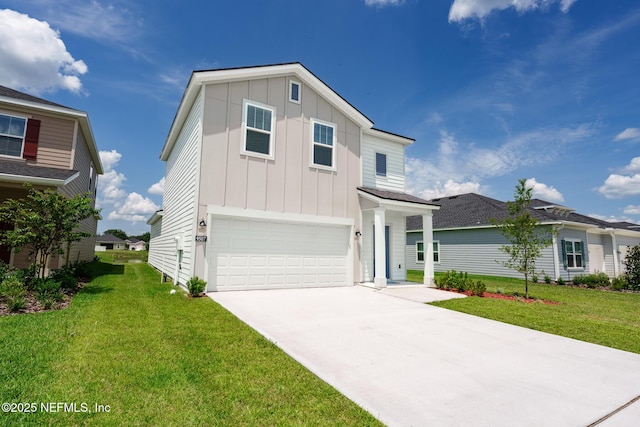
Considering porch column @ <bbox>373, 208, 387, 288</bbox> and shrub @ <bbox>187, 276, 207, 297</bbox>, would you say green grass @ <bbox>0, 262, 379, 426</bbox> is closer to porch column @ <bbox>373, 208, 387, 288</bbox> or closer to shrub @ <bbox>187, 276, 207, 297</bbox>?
shrub @ <bbox>187, 276, 207, 297</bbox>

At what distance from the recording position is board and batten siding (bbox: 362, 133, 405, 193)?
512 inches

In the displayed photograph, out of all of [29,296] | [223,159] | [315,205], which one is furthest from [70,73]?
[315,205]

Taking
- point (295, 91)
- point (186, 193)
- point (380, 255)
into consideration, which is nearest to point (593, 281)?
point (380, 255)

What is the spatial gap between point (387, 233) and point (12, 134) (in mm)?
14118

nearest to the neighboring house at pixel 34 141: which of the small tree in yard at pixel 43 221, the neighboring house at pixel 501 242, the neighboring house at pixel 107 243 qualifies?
the small tree in yard at pixel 43 221

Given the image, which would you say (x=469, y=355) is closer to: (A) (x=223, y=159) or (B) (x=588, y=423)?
(B) (x=588, y=423)

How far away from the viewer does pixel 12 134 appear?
34.0 feet

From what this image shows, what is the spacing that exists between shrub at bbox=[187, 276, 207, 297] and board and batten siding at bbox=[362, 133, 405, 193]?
743 centimetres

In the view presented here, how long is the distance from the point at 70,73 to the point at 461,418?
14747 millimetres

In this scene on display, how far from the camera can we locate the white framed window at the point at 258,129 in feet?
33.1

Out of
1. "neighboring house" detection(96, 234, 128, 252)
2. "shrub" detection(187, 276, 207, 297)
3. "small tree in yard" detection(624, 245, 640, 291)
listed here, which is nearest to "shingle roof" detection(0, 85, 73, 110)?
"shrub" detection(187, 276, 207, 297)

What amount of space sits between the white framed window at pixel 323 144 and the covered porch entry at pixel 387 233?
5.63 ft

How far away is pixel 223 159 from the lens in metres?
9.56

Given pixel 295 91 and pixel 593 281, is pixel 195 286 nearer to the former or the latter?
pixel 295 91
